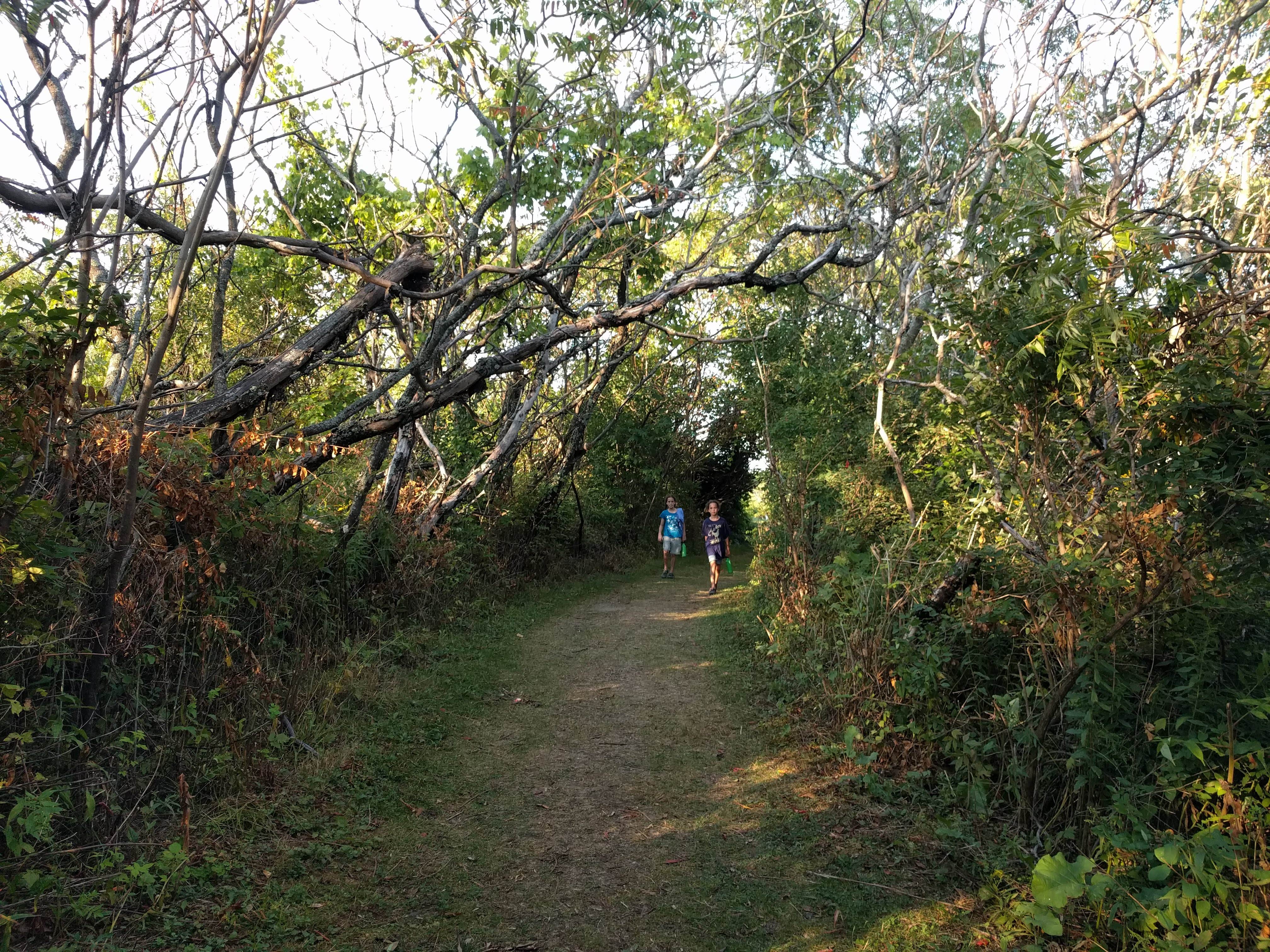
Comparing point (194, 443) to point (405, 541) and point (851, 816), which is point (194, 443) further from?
point (851, 816)

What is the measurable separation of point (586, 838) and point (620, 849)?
0.24m

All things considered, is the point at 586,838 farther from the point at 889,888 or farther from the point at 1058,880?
the point at 1058,880

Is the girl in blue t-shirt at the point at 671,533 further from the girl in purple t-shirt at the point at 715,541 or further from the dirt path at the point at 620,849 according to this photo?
the dirt path at the point at 620,849

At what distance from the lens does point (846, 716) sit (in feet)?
20.1

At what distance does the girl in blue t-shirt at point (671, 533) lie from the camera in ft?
47.9

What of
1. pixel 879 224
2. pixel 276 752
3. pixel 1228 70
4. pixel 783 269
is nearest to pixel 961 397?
pixel 1228 70

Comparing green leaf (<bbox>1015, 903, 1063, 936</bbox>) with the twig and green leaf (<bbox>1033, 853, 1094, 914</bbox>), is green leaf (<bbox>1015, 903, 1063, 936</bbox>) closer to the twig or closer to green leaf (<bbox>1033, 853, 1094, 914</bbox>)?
green leaf (<bbox>1033, 853, 1094, 914</bbox>)

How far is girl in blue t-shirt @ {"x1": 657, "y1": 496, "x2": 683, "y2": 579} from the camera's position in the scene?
575 inches

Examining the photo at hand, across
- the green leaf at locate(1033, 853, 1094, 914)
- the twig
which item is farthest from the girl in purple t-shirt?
the green leaf at locate(1033, 853, 1094, 914)

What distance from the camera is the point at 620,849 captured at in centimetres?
473

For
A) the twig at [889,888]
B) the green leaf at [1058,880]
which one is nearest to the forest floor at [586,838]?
the twig at [889,888]

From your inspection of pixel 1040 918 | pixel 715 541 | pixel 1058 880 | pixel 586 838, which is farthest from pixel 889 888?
pixel 715 541

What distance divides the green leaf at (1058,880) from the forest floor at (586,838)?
54cm

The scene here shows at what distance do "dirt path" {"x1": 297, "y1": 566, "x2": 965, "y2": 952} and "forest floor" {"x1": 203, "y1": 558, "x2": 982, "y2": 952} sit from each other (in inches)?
0.5
